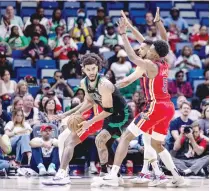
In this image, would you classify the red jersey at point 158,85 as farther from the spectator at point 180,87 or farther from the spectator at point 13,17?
the spectator at point 13,17

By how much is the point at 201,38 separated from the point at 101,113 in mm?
8402

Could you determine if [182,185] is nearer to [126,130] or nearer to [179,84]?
[126,130]

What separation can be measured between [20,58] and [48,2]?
2.56 metres

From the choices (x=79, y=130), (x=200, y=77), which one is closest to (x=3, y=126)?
(x=79, y=130)

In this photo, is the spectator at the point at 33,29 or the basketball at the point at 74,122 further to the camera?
the spectator at the point at 33,29

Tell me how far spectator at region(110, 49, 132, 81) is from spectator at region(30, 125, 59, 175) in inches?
146

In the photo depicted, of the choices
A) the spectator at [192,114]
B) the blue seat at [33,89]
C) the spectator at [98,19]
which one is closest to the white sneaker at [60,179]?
the spectator at [192,114]

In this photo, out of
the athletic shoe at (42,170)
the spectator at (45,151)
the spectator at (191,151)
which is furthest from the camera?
the spectator at (191,151)

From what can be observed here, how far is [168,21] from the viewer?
1664 centimetres

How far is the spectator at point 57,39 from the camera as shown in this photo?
49.0ft

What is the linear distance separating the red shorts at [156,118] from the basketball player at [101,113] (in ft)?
1.21

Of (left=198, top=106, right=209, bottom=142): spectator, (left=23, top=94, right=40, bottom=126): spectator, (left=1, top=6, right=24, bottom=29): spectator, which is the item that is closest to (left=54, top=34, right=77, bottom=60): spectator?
(left=1, top=6, right=24, bottom=29): spectator

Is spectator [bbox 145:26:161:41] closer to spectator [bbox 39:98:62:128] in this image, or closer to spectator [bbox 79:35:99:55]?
spectator [bbox 79:35:99:55]

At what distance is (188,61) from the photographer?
15078 mm
